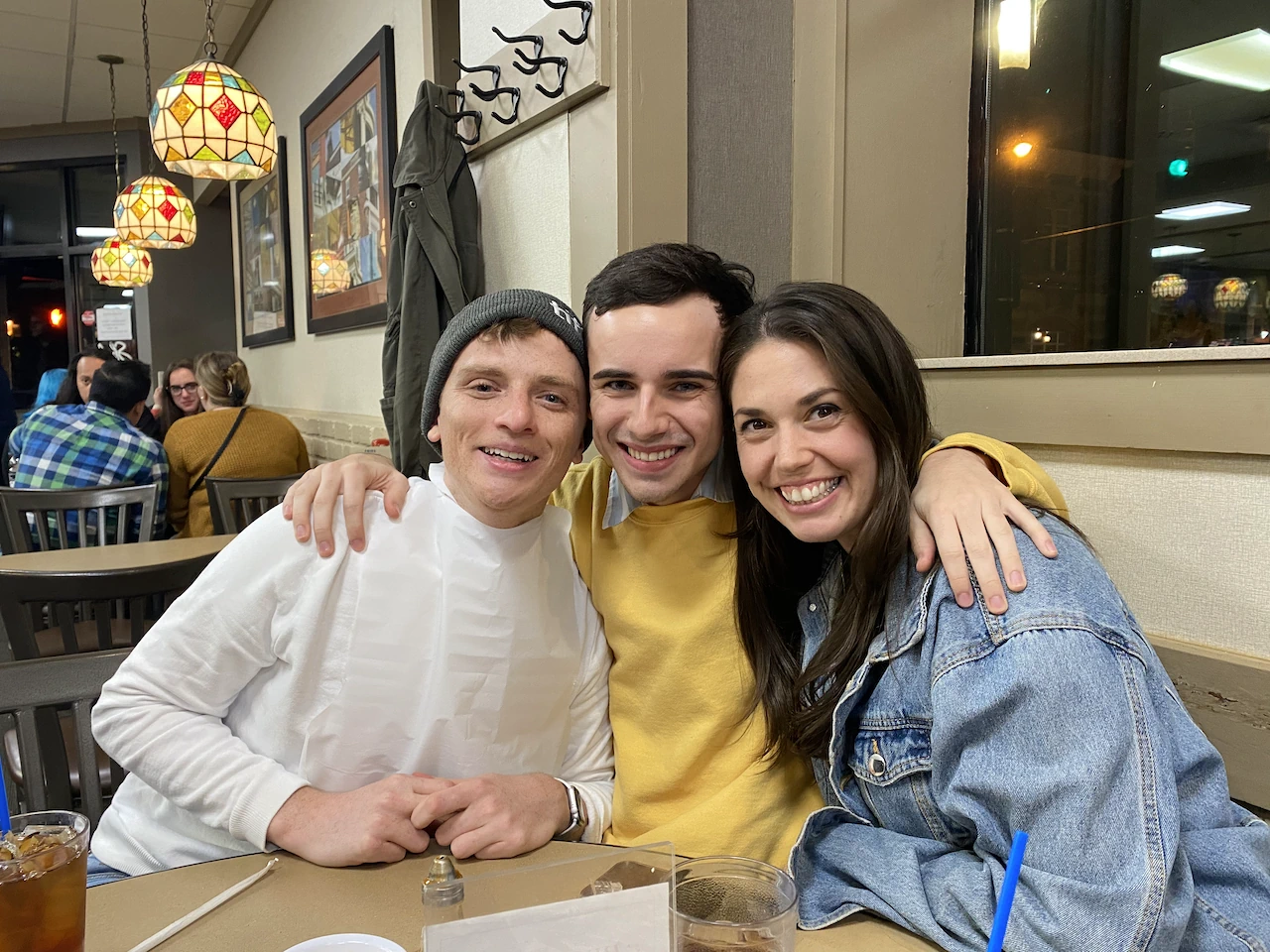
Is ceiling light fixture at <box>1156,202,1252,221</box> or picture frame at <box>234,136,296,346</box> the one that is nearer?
ceiling light fixture at <box>1156,202,1252,221</box>

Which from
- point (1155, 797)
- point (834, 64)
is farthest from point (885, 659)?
point (834, 64)

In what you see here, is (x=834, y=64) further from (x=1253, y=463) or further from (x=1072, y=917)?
(x=1072, y=917)

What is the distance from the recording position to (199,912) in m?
0.80

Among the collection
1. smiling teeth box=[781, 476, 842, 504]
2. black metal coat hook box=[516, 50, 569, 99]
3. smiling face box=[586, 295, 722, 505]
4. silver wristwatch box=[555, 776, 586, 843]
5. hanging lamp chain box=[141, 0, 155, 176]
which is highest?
hanging lamp chain box=[141, 0, 155, 176]

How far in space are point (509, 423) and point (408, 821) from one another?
0.49 m

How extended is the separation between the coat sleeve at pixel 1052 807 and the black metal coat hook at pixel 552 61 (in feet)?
5.48

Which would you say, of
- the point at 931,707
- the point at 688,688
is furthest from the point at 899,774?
the point at 688,688

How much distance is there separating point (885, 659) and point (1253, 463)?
583mm

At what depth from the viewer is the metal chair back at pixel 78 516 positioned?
104 inches

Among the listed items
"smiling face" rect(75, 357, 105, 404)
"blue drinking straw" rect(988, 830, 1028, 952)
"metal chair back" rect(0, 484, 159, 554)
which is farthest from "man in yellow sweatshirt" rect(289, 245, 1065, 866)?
"smiling face" rect(75, 357, 105, 404)

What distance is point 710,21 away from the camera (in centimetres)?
191

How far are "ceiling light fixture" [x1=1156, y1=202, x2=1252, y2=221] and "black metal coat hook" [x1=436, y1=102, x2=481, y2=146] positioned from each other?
1.83 m

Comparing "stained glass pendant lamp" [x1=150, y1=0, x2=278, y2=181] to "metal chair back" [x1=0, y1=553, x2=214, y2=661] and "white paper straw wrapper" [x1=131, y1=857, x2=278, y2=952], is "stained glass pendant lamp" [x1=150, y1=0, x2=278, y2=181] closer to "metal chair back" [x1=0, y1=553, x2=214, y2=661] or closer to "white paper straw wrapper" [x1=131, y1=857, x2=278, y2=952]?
"metal chair back" [x1=0, y1=553, x2=214, y2=661]

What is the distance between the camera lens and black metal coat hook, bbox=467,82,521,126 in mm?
2266
